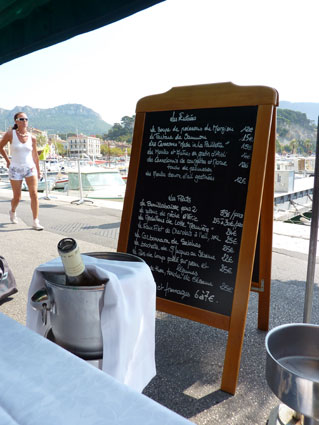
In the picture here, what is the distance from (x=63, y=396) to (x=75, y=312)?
0.38 meters

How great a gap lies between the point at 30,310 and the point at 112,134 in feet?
318

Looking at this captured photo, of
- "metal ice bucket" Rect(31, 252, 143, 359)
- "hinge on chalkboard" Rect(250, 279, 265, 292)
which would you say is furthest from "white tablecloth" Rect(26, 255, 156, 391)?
"hinge on chalkboard" Rect(250, 279, 265, 292)

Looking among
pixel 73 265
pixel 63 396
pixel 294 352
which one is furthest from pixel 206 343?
pixel 63 396

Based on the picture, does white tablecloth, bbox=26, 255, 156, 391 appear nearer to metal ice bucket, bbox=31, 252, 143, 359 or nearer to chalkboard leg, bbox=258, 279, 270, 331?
metal ice bucket, bbox=31, 252, 143, 359

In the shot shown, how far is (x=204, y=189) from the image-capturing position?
2.02 meters

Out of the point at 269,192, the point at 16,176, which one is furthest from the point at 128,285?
the point at 16,176

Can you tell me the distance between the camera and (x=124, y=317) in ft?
3.39

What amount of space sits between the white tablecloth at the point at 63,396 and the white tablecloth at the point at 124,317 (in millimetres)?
253

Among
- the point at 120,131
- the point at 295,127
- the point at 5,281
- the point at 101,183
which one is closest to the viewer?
the point at 5,281

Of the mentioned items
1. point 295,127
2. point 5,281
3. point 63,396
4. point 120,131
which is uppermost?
point 295,127

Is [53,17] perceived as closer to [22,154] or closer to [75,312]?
[75,312]

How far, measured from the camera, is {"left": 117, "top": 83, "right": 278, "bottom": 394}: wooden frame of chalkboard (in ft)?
5.95

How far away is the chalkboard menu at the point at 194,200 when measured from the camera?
1893 mm

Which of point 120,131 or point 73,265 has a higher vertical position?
point 120,131
